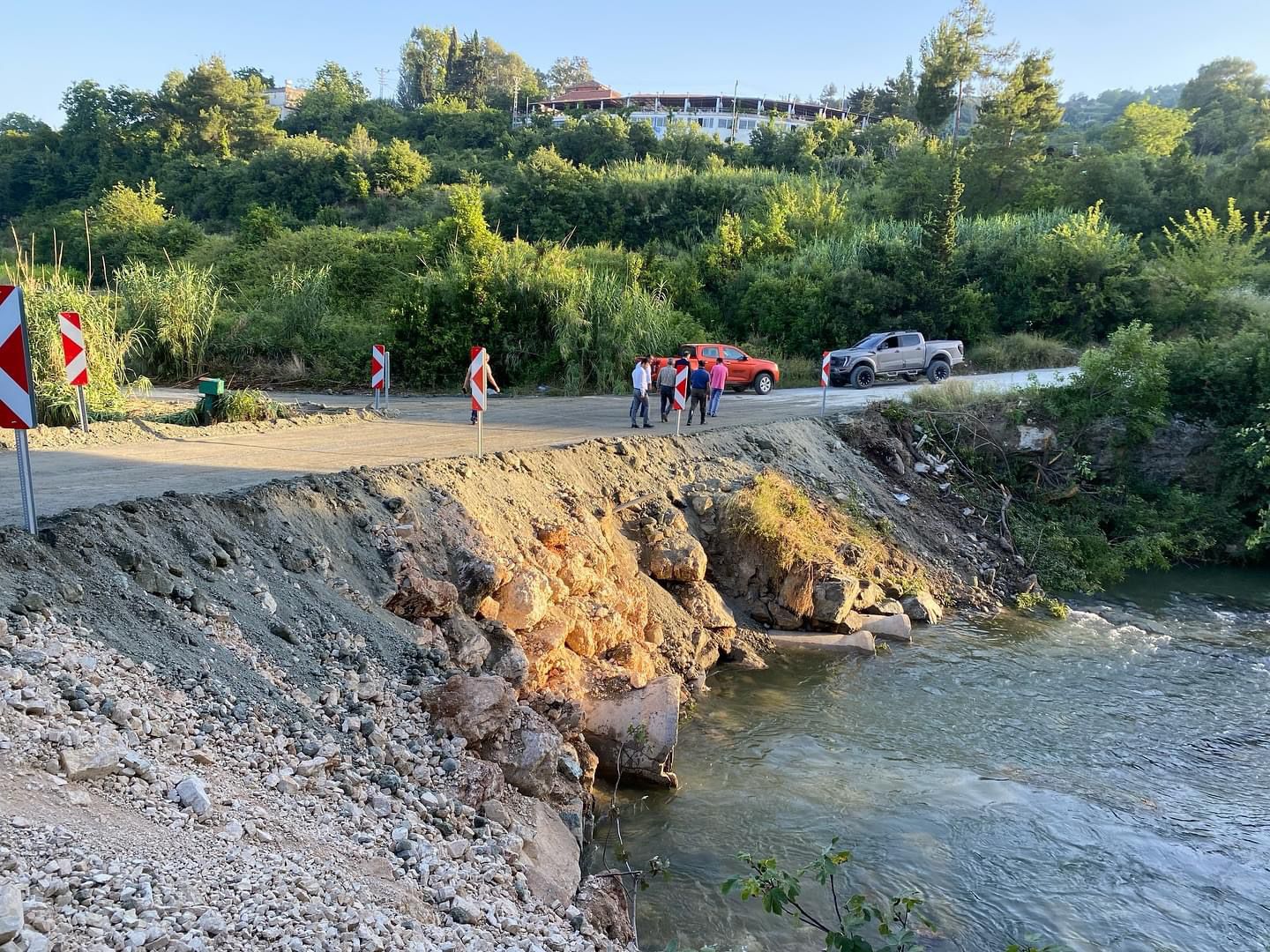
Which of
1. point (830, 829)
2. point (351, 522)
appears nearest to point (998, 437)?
point (830, 829)

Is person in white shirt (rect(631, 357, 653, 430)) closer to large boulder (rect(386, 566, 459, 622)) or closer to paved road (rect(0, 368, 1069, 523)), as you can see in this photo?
paved road (rect(0, 368, 1069, 523))

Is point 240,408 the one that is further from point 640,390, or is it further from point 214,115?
point 214,115

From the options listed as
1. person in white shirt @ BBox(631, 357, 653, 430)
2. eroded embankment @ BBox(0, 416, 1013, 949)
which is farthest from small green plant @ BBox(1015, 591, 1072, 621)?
person in white shirt @ BBox(631, 357, 653, 430)

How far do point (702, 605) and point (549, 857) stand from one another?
585 centimetres

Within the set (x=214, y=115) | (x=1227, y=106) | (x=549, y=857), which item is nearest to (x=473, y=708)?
(x=549, y=857)

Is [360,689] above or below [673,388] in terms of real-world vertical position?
below

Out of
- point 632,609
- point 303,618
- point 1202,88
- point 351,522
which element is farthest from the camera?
point 1202,88

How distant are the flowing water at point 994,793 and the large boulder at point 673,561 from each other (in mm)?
1469

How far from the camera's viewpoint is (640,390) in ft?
50.9

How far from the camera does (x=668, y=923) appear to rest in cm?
633

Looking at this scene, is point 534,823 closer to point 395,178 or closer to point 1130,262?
point 1130,262

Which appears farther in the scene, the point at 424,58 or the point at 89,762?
the point at 424,58

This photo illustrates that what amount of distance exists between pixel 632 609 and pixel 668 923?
15.3 ft

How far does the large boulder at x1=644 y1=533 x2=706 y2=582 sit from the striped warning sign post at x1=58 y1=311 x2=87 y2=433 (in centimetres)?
812
